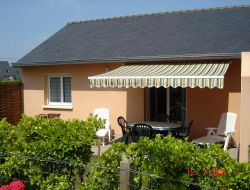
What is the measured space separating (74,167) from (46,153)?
78 cm

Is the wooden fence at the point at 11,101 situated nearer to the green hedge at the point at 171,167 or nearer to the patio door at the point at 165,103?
the patio door at the point at 165,103

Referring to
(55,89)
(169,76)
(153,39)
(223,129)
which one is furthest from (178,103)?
(55,89)

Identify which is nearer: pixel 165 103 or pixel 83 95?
pixel 165 103

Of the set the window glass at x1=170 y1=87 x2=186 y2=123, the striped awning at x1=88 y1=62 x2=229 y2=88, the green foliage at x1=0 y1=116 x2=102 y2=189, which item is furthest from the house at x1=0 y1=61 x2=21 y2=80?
the green foliage at x1=0 y1=116 x2=102 y2=189

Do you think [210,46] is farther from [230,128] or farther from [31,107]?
[31,107]

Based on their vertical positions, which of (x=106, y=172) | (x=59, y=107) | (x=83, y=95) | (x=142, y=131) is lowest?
(x=142, y=131)

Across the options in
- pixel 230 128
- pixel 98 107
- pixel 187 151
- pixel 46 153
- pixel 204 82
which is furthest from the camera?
pixel 98 107

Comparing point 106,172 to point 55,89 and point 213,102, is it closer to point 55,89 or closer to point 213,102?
point 213,102

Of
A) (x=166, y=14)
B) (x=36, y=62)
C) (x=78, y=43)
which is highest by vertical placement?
(x=166, y=14)

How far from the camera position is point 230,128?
16.5 metres

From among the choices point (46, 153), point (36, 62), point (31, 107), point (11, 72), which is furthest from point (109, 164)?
point (11, 72)

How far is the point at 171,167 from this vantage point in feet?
21.9

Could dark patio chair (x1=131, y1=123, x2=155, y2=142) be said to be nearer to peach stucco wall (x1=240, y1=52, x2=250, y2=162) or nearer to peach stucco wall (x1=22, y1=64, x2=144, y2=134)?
peach stucco wall (x1=240, y1=52, x2=250, y2=162)

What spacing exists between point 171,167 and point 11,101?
19998 millimetres
